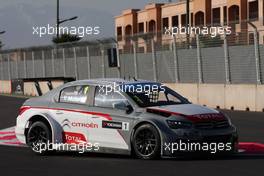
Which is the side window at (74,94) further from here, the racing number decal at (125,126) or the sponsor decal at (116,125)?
the racing number decal at (125,126)

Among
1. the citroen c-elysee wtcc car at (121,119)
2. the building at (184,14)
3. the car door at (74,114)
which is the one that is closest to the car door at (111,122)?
the citroen c-elysee wtcc car at (121,119)

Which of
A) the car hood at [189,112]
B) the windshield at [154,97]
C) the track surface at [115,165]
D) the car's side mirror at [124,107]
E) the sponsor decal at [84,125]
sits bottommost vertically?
the track surface at [115,165]

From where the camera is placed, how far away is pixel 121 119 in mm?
11789

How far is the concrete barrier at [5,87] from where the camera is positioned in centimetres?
4933

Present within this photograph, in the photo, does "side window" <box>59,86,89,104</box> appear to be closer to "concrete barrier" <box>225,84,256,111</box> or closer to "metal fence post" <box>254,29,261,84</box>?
"concrete barrier" <box>225,84,256,111</box>

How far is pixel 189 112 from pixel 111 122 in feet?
4.52

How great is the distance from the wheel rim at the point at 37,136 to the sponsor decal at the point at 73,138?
362 millimetres

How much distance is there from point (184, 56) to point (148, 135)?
59.5 ft

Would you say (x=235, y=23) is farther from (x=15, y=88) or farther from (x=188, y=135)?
(x=15, y=88)

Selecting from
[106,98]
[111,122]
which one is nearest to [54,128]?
[106,98]

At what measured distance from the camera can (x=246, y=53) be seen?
2512 centimetres

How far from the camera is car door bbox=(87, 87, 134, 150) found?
11.7 m

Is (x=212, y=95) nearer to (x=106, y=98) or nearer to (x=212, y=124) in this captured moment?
(x=106, y=98)

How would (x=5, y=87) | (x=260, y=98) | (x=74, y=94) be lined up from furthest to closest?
(x=5, y=87) → (x=260, y=98) → (x=74, y=94)
